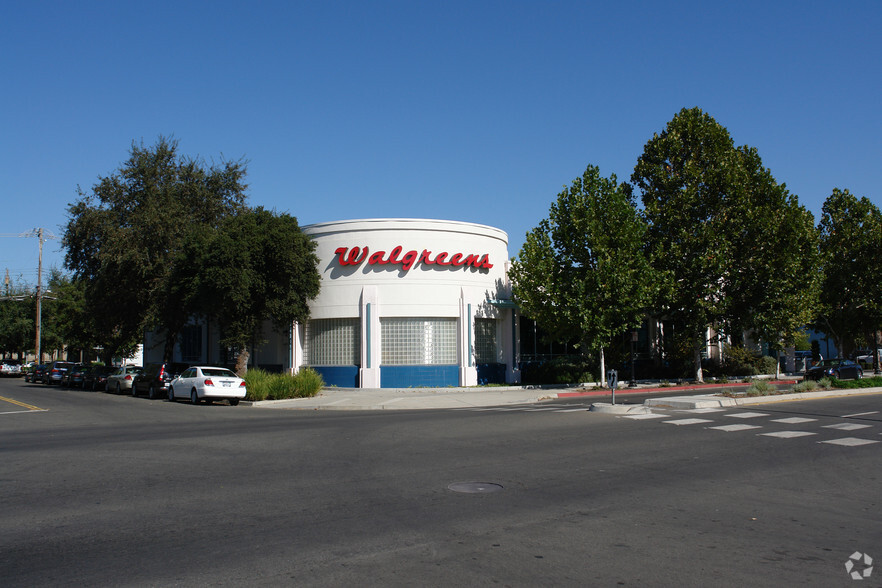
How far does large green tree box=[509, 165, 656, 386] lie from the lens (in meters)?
31.4

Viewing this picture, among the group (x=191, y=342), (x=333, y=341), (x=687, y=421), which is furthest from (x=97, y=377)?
(x=687, y=421)

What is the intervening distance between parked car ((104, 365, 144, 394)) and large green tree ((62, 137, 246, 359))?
2.71 m

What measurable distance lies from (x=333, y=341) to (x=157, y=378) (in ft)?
27.1

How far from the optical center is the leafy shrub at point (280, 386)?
86.9ft

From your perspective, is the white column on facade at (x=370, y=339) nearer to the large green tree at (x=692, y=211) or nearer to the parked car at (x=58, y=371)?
the large green tree at (x=692, y=211)

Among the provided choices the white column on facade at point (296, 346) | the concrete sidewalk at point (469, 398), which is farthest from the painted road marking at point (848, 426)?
the white column on facade at point (296, 346)

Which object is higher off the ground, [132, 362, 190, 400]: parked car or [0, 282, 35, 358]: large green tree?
[0, 282, 35, 358]: large green tree

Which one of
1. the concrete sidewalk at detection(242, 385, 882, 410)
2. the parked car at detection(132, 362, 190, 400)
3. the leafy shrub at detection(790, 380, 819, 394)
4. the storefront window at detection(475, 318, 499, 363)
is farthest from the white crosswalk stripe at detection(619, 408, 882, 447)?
the parked car at detection(132, 362, 190, 400)

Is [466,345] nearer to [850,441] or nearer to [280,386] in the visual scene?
[280,386]

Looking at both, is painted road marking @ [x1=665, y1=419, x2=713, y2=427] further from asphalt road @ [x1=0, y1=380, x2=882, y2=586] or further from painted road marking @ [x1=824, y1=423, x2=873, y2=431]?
painted road marking @ [x1=824, y1=423, x2=873, y2=431]

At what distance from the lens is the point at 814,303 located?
36.7 metres

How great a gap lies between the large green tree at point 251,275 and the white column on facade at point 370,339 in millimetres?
2769

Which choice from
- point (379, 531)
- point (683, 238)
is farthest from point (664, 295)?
point (379, 531)

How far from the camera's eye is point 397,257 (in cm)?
3244
